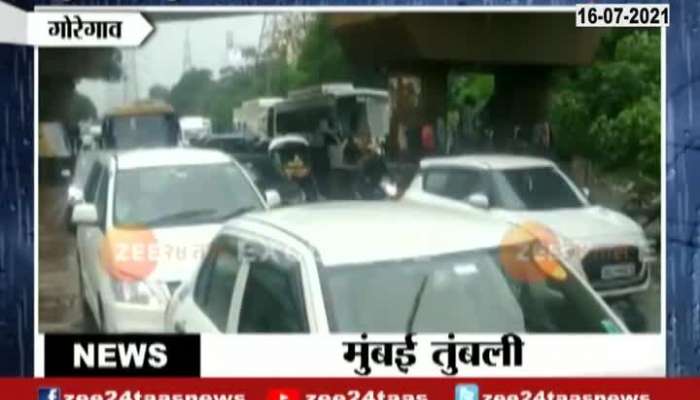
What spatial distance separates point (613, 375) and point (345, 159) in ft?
3.56

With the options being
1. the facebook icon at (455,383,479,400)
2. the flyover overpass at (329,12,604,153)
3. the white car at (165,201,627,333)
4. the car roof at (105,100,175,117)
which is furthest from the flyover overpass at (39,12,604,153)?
the facebook icon at (455,383,479,400)

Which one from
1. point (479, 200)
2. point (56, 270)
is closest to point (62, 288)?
point (56, 270)

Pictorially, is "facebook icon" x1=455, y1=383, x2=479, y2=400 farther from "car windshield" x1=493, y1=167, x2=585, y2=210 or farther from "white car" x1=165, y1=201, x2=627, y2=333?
"car windshield" x1=493, y1=167, x2=585, y2=210

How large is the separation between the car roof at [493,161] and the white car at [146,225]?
569 mm

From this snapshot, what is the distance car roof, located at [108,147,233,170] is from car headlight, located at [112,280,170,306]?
37 centimetres

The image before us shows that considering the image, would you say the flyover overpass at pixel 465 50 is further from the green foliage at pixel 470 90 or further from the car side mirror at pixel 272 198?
the car side mirror at pixel 272 198

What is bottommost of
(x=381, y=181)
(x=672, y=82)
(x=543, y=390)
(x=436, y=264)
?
(x=543, y=390)

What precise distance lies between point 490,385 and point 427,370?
205mm

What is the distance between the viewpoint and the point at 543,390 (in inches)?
138

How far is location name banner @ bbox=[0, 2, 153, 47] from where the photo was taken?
3.43 m

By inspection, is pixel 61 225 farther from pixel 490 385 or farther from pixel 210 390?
pixel 490 385

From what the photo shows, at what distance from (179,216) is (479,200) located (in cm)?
95

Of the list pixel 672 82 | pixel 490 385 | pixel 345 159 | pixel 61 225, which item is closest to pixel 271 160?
pixel 345 159

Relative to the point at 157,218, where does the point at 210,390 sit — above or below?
below
